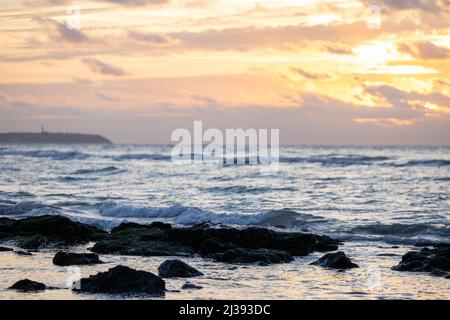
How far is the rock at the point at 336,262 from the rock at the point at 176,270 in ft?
10.5

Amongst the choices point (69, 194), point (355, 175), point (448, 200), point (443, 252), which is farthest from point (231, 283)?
point (355, 175)

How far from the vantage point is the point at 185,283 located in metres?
14.0

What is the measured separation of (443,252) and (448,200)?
18339mm

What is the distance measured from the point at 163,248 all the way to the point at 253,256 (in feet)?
9.76

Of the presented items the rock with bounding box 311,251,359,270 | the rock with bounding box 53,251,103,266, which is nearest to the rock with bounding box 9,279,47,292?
the rock with bounding box 53,251,103,266

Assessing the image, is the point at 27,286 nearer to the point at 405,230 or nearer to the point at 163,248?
the point at 163,248

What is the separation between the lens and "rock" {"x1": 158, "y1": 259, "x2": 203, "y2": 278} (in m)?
15.0

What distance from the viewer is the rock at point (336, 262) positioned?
54.2ft

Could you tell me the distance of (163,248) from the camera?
1917cm

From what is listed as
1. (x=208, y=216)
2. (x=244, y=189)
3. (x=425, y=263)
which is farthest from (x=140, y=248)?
(x=244, y=189)

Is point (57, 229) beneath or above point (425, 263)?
above

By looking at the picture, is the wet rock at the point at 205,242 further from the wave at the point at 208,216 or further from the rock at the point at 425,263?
the wave at the point at 208,216

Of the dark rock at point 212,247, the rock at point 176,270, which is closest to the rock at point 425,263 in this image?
the dark rock at point 212,247
